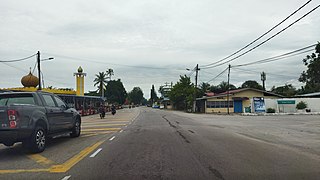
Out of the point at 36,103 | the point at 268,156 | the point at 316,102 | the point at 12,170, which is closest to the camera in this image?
the point at 12,170

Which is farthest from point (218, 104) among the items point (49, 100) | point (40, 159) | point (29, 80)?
point (40, 159)

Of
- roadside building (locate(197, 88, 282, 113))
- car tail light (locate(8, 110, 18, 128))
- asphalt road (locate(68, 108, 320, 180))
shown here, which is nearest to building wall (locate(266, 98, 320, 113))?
roadside building (locate(197, 88, 282, 113))

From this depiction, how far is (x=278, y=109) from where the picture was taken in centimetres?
5141

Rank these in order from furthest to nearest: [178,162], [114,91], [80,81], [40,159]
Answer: [114,91], [80,81], [40,159], [178,162]

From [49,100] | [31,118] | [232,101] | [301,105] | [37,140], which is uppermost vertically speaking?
[232,101]

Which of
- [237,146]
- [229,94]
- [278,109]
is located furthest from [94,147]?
Answer: [229,94]

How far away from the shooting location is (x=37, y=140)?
34.6 ft

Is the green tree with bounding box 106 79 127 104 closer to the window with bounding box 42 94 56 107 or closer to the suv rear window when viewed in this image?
the window with bounding box 42 94 56 107

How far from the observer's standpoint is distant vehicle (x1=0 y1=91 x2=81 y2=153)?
31.7 ft

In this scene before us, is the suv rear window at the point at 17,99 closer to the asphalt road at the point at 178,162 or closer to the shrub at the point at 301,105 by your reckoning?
the asphalt road at the point at 178,162

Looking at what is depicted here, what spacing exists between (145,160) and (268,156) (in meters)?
3.72

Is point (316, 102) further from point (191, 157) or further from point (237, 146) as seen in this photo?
point (191, 157)

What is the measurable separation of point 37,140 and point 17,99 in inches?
65.8

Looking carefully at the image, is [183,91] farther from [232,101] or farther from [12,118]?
[12,118]
